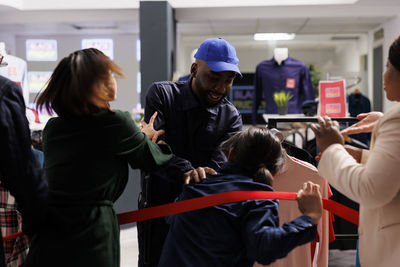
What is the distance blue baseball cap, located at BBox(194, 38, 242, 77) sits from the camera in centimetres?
182

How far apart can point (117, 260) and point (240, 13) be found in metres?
6.85

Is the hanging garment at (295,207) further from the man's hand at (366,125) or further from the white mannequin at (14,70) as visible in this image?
the white mannequin at (14,70)

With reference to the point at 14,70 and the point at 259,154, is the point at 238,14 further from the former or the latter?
the point at 259,154

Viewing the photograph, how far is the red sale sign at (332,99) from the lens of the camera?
320cm

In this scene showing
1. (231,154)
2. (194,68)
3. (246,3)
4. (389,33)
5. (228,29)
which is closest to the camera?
(231,154)

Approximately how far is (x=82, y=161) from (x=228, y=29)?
10.1 metres

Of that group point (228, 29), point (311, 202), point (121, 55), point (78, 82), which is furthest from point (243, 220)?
point (121, 55)

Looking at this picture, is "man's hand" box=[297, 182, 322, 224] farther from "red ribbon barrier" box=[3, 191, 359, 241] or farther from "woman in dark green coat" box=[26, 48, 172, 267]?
"woman in dark green coat" box=[26, 48, 172, 267]

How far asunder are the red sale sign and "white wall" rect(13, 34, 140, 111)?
28.8 ft

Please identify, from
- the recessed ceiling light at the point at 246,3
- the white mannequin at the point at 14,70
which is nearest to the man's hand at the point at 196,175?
the white mannequin at the point at 14,70

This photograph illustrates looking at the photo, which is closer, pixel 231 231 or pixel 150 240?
pixel 231 231

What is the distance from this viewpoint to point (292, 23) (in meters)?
9.70

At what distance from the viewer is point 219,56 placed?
1.84 metres

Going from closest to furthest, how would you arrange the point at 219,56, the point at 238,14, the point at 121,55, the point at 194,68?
the point at 219,56 → the point at 194,68 → the point at 238,14 → the point at 121,55
